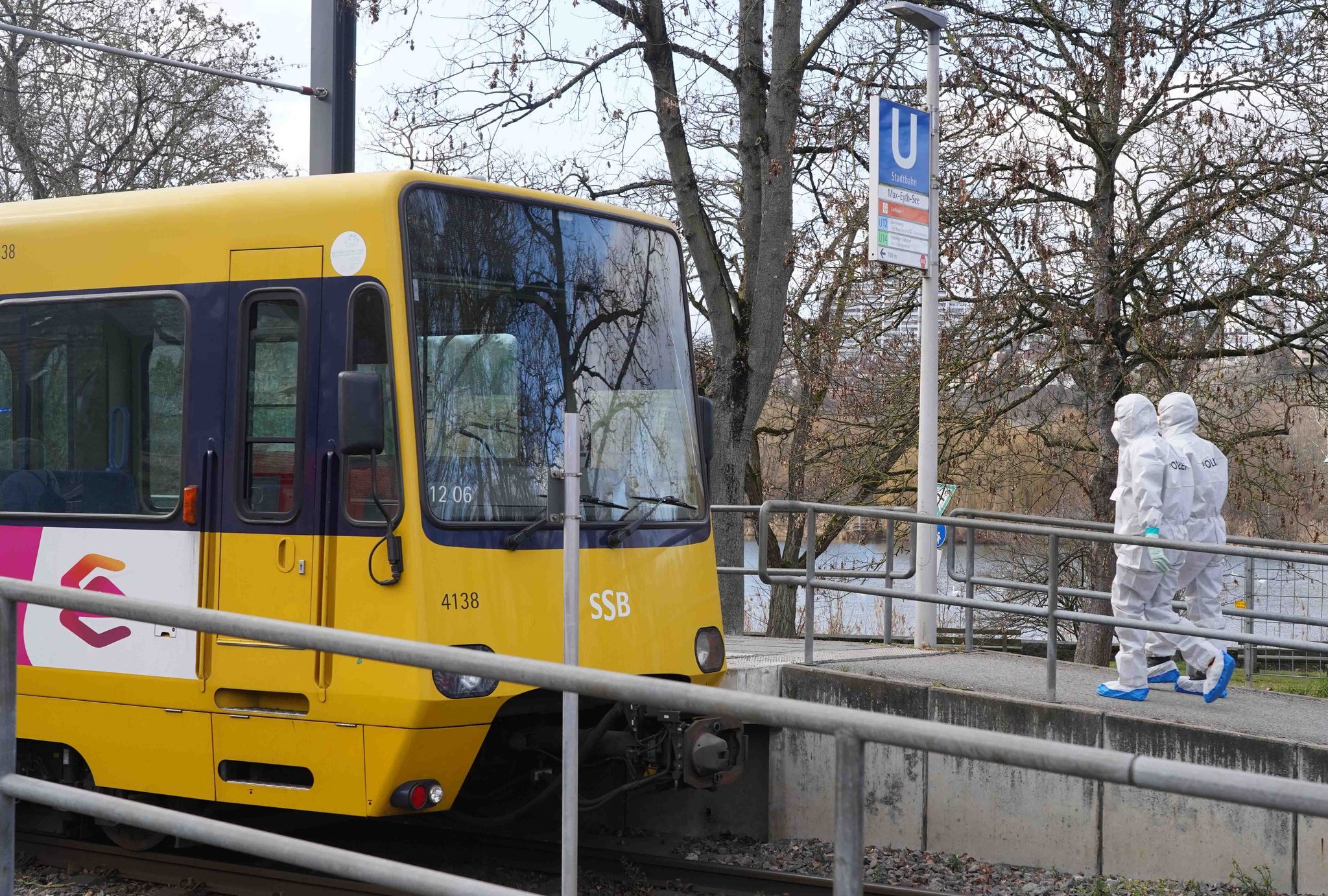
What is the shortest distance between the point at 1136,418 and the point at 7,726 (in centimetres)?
635

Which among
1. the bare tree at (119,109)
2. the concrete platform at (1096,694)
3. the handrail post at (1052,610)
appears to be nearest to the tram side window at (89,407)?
the concrete platform at (1096,694)

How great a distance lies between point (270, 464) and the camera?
19.7 feet

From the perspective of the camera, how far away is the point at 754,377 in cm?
1441

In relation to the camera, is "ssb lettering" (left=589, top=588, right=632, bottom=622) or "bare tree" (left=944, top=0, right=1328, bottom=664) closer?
"ssb lettering" (left=589, top=588, right=632, bottom=622)

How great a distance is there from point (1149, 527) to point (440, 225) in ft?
14.3

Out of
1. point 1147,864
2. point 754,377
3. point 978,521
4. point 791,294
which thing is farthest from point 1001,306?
point 1147,864

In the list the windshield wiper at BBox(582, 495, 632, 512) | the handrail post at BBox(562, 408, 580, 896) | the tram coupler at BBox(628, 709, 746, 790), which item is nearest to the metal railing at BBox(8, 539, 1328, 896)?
the handrail post at BBox(562, 408, 580, 896)

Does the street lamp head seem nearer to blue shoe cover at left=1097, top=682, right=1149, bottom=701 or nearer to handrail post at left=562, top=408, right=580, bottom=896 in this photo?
blue shoe cover at left=1097, top=682, right=1149, bottom=701

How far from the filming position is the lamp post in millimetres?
10312

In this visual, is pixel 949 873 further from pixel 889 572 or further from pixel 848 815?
pixel 848 815

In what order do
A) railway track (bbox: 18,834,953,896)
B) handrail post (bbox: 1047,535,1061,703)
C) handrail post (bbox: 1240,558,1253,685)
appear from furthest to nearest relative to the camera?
handrail post (bbox: 1240,558,1253,685) → handrail post (bbox: 1047,535,1061,703) → railway track (bbox: 18,834,953,896)

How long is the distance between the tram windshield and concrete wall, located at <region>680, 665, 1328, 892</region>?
6.10 feet

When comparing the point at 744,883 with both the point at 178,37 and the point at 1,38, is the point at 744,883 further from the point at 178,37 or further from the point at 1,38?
the point at 1,38

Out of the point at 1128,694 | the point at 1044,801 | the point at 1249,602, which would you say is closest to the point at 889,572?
the point at 1249,602
